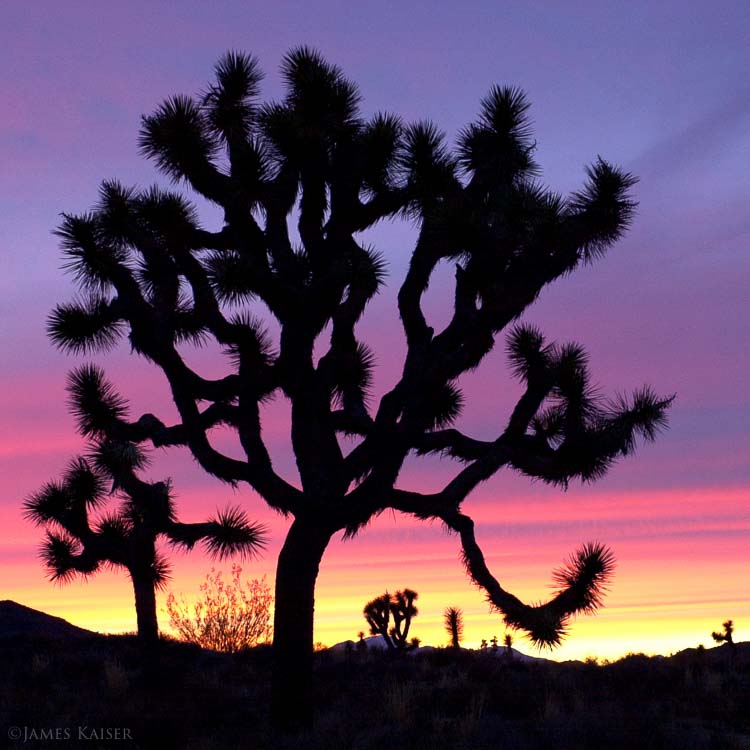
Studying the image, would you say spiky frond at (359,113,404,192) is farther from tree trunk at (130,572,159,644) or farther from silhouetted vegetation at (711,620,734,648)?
silhouetted vegetation at (711,620,734,648)

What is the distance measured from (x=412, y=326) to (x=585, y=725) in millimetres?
5501

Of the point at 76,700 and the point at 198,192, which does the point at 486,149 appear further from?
the point at 76,700

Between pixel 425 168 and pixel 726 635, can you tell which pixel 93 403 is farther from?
pixel 726 635

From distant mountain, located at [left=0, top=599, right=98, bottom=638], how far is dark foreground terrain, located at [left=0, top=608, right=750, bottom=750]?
316 inches

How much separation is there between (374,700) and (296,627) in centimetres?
323

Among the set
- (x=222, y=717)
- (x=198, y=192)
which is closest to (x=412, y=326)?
(x=198, y=192)

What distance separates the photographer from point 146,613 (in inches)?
797

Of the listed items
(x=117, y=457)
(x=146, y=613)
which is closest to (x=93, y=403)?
(x=117, y=457)

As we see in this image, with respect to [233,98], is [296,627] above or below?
below

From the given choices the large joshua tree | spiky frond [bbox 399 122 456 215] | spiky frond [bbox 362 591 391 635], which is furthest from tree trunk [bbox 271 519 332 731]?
spiky frond [bbox 362 591 391 635]

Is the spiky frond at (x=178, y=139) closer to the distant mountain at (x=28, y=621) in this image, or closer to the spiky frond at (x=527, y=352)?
the spiky frond at (x=527, y=352)

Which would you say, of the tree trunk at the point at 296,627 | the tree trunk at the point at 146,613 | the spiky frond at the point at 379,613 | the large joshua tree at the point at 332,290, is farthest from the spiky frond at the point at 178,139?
the spiky frond at the point at 379,613

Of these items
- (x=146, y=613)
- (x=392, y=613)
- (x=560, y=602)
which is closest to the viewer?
(x=560, y=602)

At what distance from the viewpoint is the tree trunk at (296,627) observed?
1237cm
